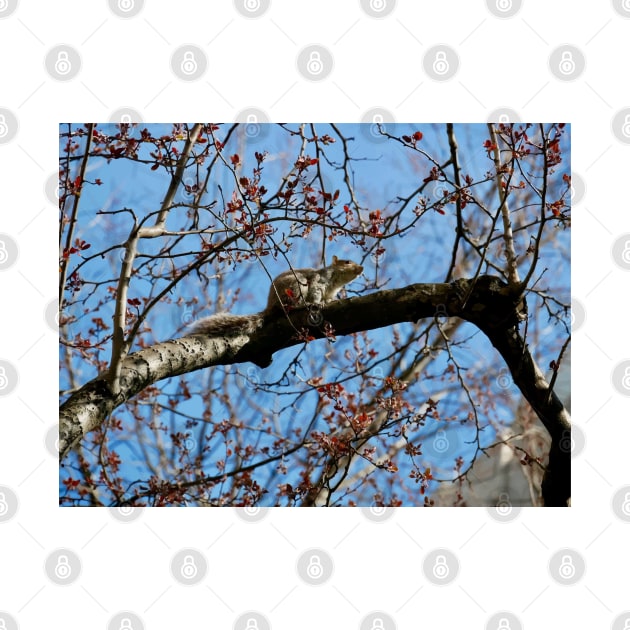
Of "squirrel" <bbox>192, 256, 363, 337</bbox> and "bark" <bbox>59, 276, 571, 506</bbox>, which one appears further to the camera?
"squirrel" <bbox>192, 256, 363, 337</bbox>

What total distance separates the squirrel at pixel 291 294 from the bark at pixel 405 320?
4 cm

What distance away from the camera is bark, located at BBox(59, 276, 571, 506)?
2.17m

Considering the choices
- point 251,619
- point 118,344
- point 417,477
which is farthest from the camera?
point 417,477

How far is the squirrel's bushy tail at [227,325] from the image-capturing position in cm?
237

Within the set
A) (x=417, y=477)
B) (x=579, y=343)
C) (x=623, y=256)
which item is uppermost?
(x=623, y=256)

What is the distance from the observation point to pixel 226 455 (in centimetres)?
296

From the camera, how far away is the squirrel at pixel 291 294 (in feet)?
7.81

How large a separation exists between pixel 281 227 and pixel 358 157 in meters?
0.41

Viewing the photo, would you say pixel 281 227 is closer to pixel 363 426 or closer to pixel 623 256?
pixel 363 426

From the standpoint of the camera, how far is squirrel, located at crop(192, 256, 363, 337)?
2.38 metres

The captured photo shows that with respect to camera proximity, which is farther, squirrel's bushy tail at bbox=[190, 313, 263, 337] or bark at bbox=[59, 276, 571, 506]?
squirrel's bushy tail at bbox=[190, 313, 263, 337]

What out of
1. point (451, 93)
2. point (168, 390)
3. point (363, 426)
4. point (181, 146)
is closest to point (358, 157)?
point (451, 93)

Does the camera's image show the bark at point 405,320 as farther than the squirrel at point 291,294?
No

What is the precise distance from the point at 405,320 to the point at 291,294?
392 mm
